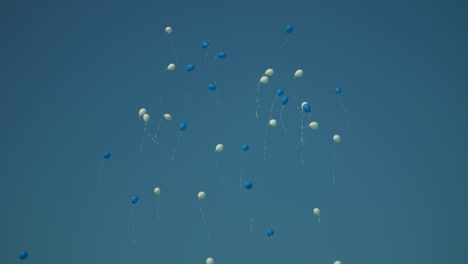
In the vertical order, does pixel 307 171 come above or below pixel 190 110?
below

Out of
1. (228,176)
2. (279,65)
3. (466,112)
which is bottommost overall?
(228,176)

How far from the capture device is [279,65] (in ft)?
18.7

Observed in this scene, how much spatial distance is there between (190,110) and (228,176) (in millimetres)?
644

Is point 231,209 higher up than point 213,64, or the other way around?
point 213,64

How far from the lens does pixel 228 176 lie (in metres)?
5.59

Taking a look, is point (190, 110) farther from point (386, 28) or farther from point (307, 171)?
point (386, 28)

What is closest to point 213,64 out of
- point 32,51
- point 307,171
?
point 307,171

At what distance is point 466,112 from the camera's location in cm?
580

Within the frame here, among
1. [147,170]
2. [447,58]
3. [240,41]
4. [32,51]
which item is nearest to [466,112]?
[447,58]

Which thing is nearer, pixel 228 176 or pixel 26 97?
pixel 228 176

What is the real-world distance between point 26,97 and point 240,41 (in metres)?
1.93

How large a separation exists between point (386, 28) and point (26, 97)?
317 centimetres

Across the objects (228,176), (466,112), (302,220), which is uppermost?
(466,112)

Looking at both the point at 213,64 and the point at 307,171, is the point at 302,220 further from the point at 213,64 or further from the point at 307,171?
the point at 213,64
